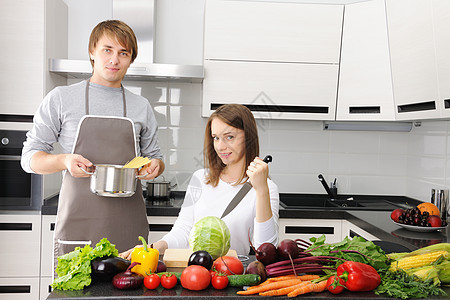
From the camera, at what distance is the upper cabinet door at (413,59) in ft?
8.07

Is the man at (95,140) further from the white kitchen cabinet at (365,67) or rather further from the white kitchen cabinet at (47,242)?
the white kitchen cabinet at (365,67)

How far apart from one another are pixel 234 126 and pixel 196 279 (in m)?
0.86

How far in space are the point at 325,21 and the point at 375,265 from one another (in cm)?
222

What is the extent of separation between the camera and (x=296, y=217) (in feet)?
9.52

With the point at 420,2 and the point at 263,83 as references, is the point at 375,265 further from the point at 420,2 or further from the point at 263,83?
the point at 263,83

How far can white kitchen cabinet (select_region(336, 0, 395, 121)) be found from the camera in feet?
10.1

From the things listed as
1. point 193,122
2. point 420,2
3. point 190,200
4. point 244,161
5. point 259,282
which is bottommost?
point 259,282

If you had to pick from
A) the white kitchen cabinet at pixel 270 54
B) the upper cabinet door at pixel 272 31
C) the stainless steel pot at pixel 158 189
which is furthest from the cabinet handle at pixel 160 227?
the upper cabinet door at pixel 272 31

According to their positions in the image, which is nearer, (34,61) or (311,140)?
(34,61)

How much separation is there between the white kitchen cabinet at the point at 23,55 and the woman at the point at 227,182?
1433mm

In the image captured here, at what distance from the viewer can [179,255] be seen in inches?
56.8

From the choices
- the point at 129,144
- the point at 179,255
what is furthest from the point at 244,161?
the point at 179,255

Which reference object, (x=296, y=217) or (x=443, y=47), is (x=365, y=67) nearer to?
(x=443, y=47)

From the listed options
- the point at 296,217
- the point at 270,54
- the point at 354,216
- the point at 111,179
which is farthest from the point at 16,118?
the point at 354,216
